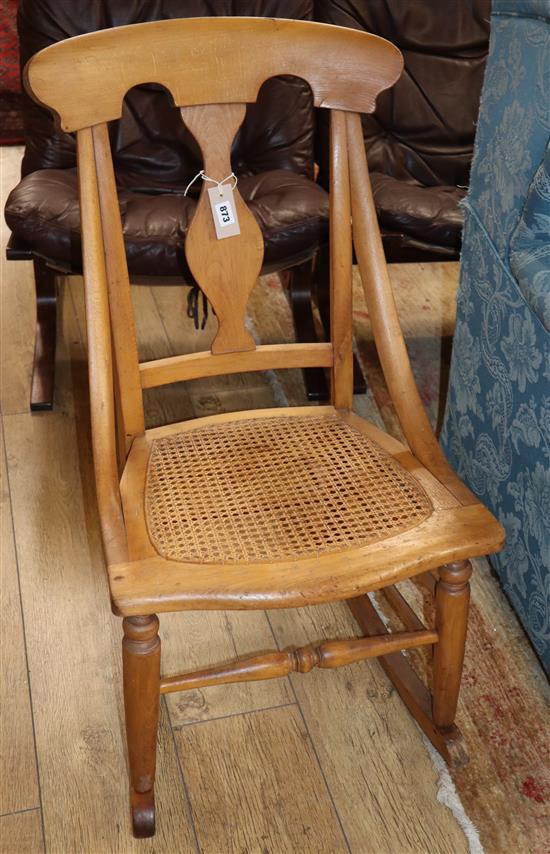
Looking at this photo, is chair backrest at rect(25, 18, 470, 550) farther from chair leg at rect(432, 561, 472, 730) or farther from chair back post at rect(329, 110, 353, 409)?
chair leg at rect(432, 561, 472, 730)

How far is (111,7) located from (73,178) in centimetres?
43

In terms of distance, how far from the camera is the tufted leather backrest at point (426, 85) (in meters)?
2.32

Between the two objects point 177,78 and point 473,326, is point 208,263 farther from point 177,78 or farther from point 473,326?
point 473,326

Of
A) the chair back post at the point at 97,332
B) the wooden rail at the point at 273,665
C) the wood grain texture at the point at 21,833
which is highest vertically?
the chair back post at the point at 97,332

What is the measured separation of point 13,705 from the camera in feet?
4.71

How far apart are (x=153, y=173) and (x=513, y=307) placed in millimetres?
1186

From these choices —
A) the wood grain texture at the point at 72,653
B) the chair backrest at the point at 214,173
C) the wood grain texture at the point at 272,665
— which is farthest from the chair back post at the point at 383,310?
the wood grain texture at the point at 72,653

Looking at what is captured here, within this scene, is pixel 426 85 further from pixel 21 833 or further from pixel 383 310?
pixel 21 833

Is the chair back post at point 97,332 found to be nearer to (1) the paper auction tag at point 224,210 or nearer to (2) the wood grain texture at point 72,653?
(1) the paper auction tag at point 224,210

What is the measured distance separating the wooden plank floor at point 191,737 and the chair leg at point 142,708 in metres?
0.05

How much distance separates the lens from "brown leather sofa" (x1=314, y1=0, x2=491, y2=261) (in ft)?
7.59

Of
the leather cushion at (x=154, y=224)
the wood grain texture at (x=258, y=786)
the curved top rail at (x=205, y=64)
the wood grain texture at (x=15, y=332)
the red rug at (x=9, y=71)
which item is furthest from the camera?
the red rug at (x=9, y=71)

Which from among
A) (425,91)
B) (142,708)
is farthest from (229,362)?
(425,91)

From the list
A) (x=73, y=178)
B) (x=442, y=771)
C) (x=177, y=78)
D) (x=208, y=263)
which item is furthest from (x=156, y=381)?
(x=73, y=178)
